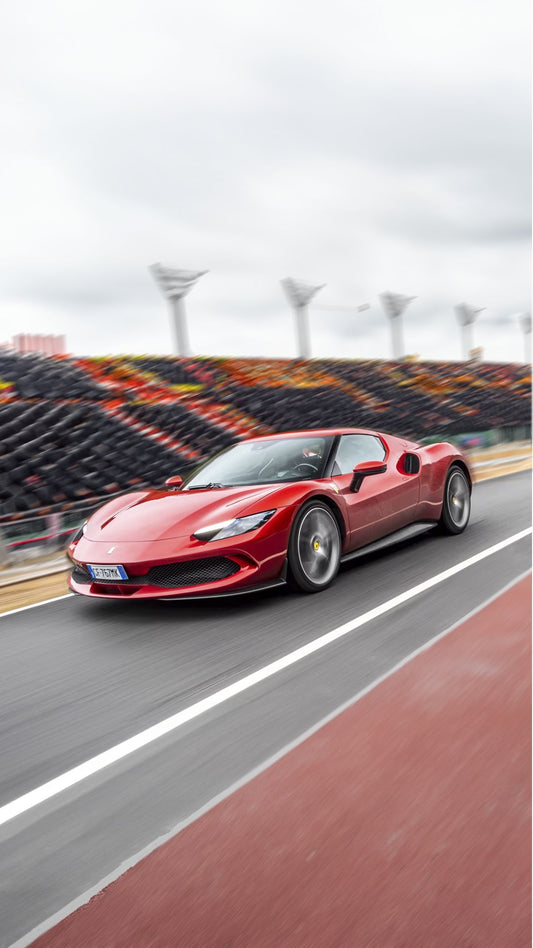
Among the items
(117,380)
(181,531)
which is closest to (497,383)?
(117,380)

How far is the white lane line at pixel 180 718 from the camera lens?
2797mm

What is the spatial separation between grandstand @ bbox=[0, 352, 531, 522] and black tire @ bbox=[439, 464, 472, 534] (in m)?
3.09

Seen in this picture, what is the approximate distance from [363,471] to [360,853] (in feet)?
13.1

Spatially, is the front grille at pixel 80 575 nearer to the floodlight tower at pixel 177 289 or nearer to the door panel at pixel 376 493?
the door panel at pixel 376 493

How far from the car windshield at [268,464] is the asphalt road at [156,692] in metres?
0.89

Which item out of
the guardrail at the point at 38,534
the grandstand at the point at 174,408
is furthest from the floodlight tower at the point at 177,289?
the guardrail at the point at 38,534

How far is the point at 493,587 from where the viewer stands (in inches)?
217

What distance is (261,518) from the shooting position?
17.2ft

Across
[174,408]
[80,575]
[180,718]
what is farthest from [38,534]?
[174,408]

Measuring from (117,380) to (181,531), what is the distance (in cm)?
1528

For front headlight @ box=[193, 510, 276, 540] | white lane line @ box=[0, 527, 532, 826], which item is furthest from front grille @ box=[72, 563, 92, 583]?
white lane line @ box=[0, 527, 532, 826]

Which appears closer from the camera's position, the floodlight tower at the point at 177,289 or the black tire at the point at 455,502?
the black tire at the point at 455,502

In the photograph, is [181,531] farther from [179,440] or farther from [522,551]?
[179,440]

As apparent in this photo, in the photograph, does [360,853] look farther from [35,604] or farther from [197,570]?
[35,604]
